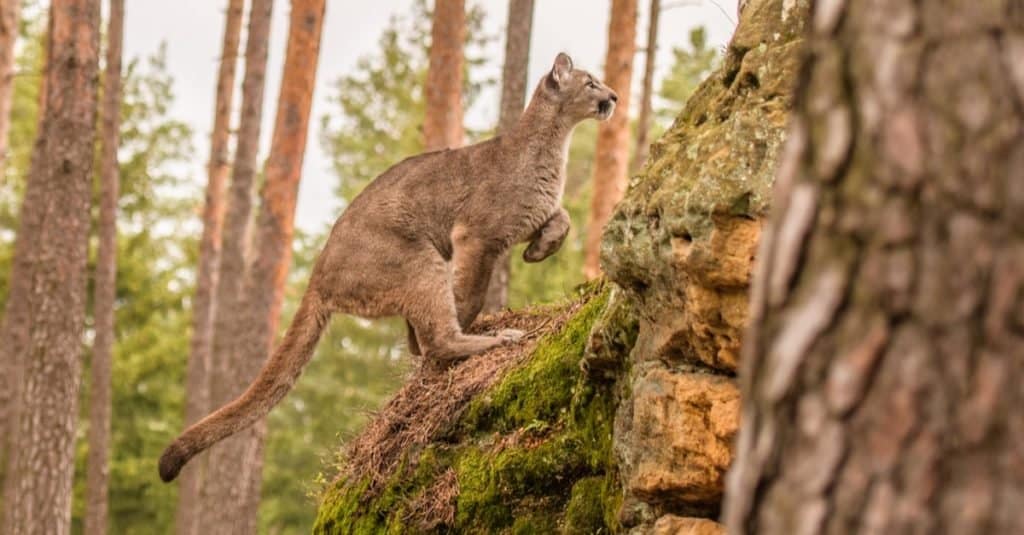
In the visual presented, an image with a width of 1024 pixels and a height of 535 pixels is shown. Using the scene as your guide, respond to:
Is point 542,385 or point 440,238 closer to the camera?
point 542,385

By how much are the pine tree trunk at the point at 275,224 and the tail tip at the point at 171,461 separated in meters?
5.84

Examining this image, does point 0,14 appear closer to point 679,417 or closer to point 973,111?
point 679,417

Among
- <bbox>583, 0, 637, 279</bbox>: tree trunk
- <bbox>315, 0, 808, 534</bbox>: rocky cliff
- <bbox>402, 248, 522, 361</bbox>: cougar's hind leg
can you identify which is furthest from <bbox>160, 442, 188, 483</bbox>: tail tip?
<bbox>583, 0, 637, 279</bbox>: tree trunk

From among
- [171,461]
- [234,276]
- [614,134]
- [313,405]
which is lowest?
[313,405]

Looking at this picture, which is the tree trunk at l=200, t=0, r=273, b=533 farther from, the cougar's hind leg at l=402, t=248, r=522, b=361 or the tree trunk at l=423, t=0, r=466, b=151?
the cougar's hind leg at l=402, t=248, r=522, b=361

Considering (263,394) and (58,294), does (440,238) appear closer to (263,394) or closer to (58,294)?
(263,394)

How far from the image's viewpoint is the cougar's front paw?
25.4 feet

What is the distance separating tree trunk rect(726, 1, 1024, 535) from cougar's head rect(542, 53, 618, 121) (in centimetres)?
714

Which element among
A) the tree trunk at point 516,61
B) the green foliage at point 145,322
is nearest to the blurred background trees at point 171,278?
the green foliage at point 145,322

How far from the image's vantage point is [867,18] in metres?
1.96

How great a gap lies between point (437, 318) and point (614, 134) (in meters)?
9.33

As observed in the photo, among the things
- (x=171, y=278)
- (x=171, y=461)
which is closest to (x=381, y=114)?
(x=171, y=278)

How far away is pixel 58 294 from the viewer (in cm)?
1046

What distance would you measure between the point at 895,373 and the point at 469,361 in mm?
5932
